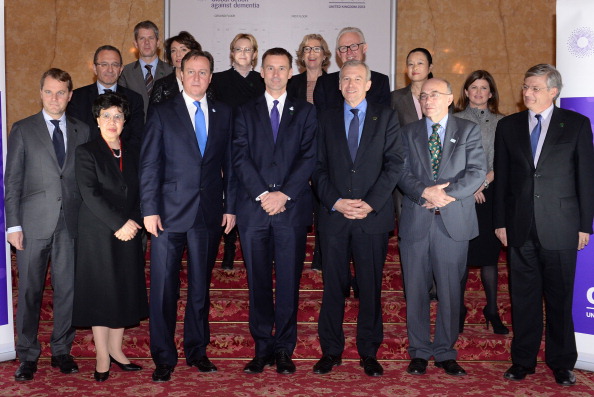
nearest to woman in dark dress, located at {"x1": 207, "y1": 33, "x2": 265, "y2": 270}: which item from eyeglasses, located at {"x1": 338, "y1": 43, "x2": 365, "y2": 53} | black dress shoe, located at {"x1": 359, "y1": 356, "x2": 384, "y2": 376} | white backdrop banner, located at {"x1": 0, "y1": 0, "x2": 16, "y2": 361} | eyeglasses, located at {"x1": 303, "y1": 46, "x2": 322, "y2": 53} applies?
eyeglasses, located at {"x1": 303, "y1": 46, "x2": 322, "y2": 53}

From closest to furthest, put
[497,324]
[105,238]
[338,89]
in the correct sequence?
[105,238]
[497,324]
[338,89]

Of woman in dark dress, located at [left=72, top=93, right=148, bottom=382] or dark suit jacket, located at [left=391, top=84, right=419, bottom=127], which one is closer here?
woman in dark dress, located at [left=72, top=93, right=148, bottom=382]

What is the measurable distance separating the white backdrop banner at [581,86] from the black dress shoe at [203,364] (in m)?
2.43

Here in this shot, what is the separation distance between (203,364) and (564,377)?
225 cm

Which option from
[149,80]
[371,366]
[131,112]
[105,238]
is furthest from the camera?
[149,80]

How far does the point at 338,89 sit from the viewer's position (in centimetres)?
495

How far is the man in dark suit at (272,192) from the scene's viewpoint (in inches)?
165

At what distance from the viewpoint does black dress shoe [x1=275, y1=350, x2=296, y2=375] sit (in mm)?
4203

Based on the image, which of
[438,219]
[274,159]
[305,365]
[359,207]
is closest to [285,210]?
[274,159]

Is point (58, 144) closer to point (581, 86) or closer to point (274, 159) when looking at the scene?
point (274, 159)

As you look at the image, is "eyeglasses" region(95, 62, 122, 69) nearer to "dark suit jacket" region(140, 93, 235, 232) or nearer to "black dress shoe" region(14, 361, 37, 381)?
"dark suit jacket" region(140, 93, 235, 232)

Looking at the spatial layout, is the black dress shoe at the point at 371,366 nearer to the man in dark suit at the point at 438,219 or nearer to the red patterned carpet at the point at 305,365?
the red patterned carpet at the point at 305,365

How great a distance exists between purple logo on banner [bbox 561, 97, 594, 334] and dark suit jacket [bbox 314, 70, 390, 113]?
1.31 m

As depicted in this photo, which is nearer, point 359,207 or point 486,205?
point 359,207
